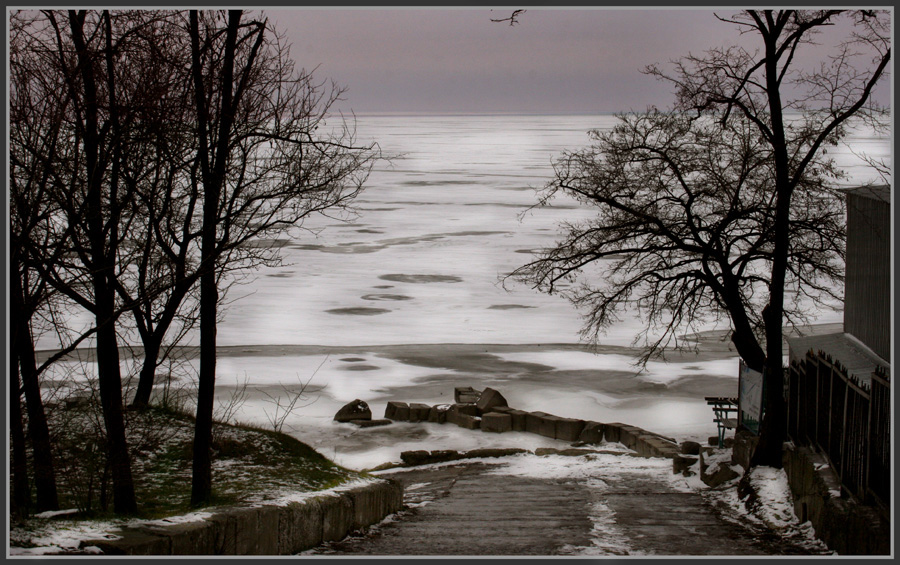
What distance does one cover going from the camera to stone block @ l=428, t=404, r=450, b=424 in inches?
786

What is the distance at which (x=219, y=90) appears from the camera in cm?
879

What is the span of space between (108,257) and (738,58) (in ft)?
31.7

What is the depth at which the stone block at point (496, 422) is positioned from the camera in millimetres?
19297

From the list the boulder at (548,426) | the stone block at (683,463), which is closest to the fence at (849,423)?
the stone block at (683,463)

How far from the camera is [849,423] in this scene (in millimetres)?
8305

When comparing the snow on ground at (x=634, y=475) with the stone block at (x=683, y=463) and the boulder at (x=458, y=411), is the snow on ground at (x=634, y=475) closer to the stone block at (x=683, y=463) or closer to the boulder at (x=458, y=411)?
the stone block at (x=683, y=463)

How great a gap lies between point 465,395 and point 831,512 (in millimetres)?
13394

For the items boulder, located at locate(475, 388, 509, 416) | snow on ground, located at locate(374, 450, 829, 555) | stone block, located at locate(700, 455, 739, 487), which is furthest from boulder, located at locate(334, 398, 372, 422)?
stone block, located at locate(700, 455, 739, 487)

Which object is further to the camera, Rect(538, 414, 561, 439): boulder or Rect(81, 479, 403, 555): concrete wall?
Rect(538, 414, 561, 439): boulder

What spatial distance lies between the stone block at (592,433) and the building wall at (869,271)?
571cm

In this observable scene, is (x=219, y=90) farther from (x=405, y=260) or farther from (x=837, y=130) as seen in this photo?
(x=405, y=260)

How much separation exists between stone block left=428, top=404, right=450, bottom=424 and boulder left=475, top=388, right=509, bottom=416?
30.3 inches

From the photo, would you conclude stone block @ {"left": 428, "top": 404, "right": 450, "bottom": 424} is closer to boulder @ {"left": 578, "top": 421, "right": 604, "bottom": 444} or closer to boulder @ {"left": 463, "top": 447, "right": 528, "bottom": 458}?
boulder @ {"left": 463, "top": 447, "right": 528, "bottom": 458}

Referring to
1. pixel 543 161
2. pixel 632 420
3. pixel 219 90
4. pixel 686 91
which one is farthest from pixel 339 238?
pixel 543 161
